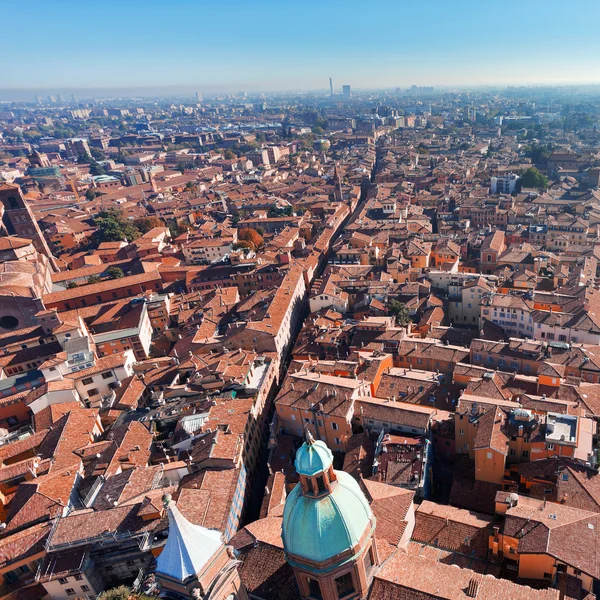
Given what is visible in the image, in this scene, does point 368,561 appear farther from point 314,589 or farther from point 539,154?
point 539,154

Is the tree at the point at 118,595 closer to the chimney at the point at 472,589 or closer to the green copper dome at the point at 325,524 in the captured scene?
the green copper dome at the point at 325,524

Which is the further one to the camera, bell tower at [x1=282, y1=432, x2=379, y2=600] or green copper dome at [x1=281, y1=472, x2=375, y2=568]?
green copper dome at [x1=281, y1=472, x2=375, y2=568]

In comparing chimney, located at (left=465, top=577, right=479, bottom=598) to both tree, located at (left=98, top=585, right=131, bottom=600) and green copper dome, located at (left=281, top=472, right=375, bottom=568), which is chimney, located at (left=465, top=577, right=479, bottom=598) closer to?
green copper dome, located at (left=281, top=472, right=375, bottom=568)

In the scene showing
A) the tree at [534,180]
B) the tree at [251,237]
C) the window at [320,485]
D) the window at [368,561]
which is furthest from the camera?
the tree at [534,180]

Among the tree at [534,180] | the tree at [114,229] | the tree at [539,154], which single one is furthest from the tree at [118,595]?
the tree at [539,154]

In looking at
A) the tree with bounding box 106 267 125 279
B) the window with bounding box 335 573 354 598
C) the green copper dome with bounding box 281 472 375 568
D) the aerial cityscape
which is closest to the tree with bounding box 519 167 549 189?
the aerial cityscape

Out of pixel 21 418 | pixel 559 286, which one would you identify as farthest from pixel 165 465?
pixel 559 286

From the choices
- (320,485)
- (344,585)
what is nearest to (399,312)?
(344,585)
